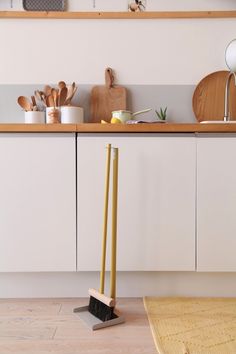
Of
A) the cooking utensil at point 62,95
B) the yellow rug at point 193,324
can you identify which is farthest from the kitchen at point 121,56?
the yellow rug at point 193,324

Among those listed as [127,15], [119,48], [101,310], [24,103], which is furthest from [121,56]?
[101,310]

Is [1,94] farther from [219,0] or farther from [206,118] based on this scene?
[219,0]

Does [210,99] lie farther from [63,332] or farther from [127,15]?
[63,332]

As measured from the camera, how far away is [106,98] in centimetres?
203

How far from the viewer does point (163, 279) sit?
5.55 feet

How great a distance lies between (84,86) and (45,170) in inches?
26.9

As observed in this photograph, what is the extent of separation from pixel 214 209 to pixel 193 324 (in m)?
0.52

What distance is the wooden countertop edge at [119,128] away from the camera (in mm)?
1592

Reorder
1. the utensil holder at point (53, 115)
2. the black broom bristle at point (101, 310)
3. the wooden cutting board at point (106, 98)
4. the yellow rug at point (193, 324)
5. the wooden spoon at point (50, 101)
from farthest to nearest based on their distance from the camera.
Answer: the wooden cutting board at point (106, 98)
the wooden spoon at point (50, 101)
the utensil holder at point (53, 115)
the black broom bristle at point (101, 310)
the yellow rug at point (193, 324)

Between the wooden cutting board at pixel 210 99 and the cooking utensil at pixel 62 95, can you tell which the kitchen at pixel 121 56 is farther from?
the cooking utensil at pixel 62 95

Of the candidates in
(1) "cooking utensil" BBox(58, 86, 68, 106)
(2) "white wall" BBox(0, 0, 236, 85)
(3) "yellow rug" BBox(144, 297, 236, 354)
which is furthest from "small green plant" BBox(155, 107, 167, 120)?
(3) "yellow rug" BBox(144, 297, 236, 354)

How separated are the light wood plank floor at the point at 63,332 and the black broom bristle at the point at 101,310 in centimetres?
5

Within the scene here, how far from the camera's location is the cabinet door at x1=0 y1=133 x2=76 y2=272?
1.60 metres

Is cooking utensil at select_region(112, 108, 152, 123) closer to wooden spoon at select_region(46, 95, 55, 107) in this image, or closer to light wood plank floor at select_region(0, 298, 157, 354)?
wooden spoon at select_region(46, 95, 55, 107)
